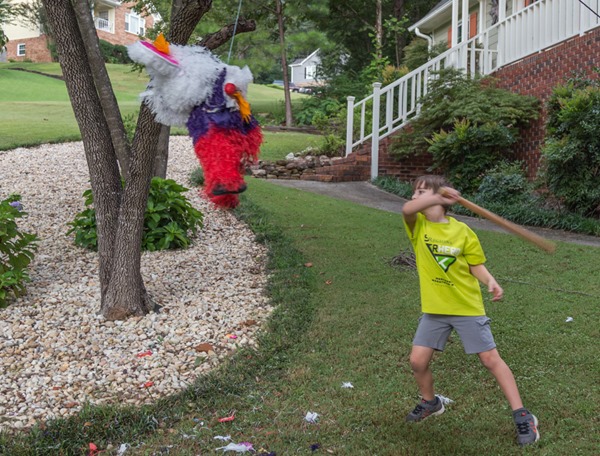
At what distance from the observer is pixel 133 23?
148 ft

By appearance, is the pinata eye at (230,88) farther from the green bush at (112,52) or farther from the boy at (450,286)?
the green bush at (112,52)

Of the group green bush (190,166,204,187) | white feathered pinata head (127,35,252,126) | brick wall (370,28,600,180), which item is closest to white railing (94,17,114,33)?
brick wall (370,28,600,180)

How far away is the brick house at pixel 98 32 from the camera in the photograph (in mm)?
42500

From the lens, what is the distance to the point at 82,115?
486cm

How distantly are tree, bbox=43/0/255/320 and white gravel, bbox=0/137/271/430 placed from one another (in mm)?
241

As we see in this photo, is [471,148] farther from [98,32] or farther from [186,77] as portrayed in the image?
[98,32]

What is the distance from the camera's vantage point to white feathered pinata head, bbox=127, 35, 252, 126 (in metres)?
3.43

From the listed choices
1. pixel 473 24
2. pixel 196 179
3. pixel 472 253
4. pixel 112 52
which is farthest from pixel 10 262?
pixel 112 52

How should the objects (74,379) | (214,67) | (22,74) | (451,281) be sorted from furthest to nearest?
(22,74) < (74,379) < (214,67) < (451,281)

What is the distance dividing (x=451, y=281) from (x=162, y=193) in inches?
173

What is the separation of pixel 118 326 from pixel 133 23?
44052mm

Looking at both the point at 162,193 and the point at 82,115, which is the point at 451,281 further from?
the point at 162,193

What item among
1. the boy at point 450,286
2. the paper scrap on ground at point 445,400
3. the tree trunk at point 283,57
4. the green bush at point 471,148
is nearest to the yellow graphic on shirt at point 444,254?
the boy at point 450,286

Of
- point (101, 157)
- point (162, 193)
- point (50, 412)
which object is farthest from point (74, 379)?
point (162, 193)
